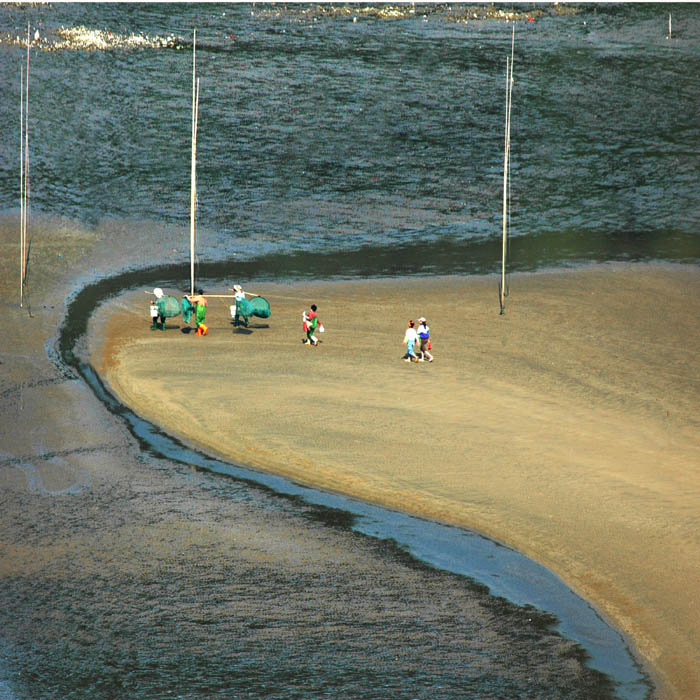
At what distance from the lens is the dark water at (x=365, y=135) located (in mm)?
36625

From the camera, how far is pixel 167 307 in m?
26.5

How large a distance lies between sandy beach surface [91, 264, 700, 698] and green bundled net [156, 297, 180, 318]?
604 millimetres

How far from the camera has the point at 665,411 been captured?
2119 cm

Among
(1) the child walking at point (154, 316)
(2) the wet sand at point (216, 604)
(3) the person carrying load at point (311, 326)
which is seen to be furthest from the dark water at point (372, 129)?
(2) the wet sand at point (216, 604)

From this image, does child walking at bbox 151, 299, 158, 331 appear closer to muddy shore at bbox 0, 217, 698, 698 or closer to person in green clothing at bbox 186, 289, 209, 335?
person in green clothing at bbox 186, 289, 209, 335

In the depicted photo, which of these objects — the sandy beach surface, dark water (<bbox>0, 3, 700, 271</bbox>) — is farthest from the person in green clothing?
dark water (<bbox>0, 3, 700, 271</bbox>)

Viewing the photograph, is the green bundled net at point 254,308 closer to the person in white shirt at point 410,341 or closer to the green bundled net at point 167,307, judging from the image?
the green bundled net at point 167,307

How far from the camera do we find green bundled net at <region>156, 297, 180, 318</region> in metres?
26.4

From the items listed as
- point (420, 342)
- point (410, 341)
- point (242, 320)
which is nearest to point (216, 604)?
point (410, 341)

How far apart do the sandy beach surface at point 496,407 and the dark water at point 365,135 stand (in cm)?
440

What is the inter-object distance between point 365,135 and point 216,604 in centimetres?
3279

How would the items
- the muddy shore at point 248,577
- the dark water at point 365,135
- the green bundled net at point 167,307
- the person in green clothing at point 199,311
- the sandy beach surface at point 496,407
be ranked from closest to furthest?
the muddy shore at point 248,577 → the sandy beach surface at point 496,407 → the person in green clothing at point 199,311 → the green bundled net at point 167,307 → the dark water at point 365,135

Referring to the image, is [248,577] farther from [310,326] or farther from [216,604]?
[310,326]

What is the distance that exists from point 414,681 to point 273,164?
32163 mm
